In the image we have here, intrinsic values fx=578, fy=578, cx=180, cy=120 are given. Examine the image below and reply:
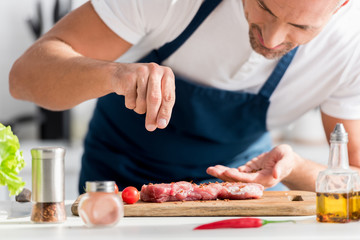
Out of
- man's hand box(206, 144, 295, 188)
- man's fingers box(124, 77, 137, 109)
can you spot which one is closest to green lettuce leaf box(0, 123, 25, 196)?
man's fingers box(124, 77, 137, 109)

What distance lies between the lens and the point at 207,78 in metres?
1.97

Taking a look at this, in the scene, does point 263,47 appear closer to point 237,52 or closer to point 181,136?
point 237,52

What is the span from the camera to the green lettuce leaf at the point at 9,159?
1255 millimetres

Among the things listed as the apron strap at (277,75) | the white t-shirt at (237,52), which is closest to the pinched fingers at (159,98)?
the white t-shirt at (237,52)

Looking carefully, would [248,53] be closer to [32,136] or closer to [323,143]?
[323,143]

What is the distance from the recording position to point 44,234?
1.18 metres

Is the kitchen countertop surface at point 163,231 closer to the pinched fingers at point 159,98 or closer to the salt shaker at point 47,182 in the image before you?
the salt shaker at point 47,182

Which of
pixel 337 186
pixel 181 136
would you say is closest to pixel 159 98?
pixel 337 186

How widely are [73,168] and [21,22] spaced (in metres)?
1.07

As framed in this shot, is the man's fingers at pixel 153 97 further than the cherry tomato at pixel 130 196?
No

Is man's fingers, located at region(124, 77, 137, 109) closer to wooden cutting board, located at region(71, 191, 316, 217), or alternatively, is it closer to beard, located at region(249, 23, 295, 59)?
wooden cutting board, located at region(71, 191, 316, 217)

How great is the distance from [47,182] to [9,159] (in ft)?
0.32

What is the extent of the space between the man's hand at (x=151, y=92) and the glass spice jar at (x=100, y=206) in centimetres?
20

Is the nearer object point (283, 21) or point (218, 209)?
point (218, 209)
